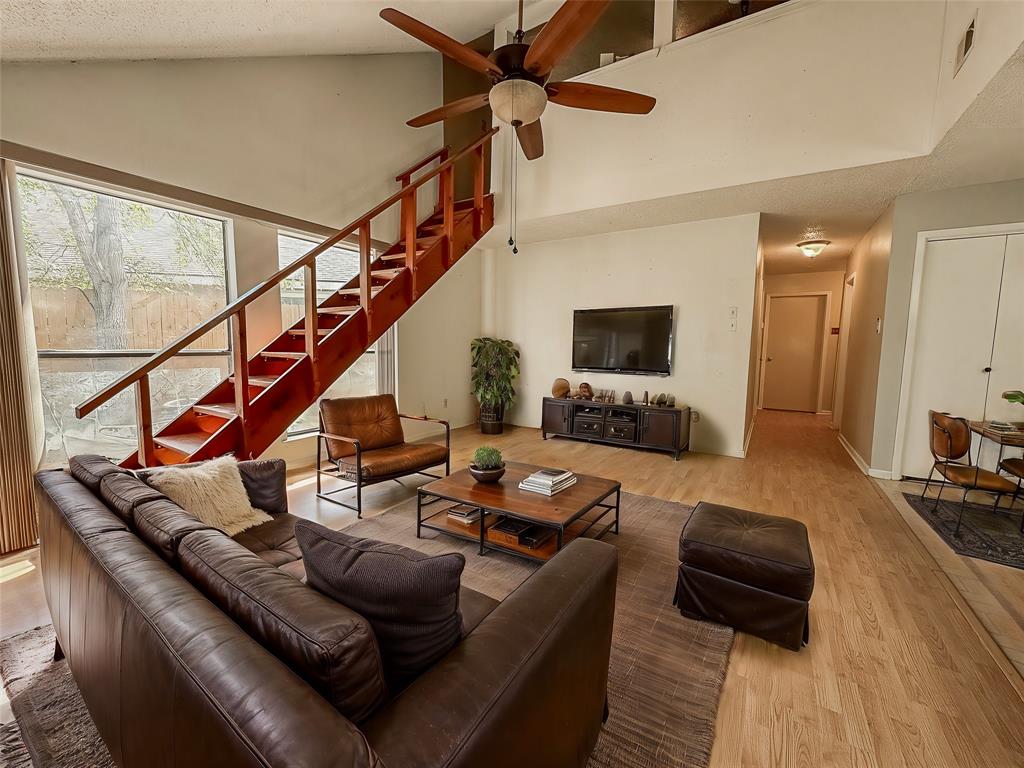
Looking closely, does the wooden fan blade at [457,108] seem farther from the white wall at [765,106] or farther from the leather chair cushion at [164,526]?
the leather chair cushion at [164,526]

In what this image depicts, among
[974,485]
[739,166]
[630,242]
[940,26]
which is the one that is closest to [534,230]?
[630,242]

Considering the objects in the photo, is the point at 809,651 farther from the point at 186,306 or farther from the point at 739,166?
the point at 186,306

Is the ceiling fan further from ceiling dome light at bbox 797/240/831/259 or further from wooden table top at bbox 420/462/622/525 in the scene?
ceiling dome light at bbox 797/240/831/259

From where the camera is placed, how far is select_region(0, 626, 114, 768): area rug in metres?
1.43

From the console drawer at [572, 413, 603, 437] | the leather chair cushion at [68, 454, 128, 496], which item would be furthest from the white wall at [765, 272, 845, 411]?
the leather chair cushion at [68, 454, 128, 496]

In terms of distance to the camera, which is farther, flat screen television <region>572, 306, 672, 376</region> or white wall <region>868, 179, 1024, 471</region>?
flat screen television <region>572, 306, 672, 376</region>

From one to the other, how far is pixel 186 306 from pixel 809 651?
15.2 ft

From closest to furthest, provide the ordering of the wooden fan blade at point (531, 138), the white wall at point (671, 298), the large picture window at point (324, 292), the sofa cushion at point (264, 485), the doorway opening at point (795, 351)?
the sofa cushion at point (264, 485) < the wooden fan blade at point (531, 138) < the large picture window at point (324, 292) < the white wall at point (671, 298) < the doorway opening at point (795, 351)

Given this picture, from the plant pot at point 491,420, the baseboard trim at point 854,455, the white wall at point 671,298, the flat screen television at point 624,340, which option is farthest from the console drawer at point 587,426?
the baseboard trim at point 854,455

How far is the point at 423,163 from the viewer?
531 cm

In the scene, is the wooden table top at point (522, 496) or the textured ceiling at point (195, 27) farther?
the wooden table top at point (522, 496)

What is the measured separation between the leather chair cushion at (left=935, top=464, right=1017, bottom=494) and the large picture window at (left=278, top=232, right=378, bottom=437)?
15.9ft

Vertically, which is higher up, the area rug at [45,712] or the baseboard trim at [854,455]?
the baseboard trim at [854,455]

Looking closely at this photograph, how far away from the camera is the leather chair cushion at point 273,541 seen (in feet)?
6.22
